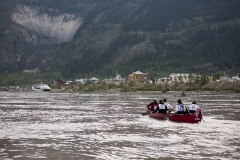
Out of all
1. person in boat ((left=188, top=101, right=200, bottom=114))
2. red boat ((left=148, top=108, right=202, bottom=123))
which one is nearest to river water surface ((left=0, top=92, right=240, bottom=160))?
red boat ((left=148, top=108, right=202, bottom=123))

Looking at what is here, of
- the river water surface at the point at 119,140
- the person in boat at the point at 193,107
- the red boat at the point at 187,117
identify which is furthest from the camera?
the person in boat at the point at 193,107

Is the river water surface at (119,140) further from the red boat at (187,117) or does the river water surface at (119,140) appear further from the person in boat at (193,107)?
the person in boat at (193,107)

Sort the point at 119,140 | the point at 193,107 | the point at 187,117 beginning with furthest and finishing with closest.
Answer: the point at 193,107 < the point at 187,117 < the point at 119,140

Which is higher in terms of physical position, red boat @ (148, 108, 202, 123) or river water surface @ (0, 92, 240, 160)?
red boat @ (148, 108, 202, 123)

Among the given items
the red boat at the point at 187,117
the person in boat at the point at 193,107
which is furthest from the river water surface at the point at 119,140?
the person in boat at the point at 193,107

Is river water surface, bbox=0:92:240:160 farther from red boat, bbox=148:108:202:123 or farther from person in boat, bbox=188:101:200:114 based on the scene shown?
person in boat, bbox=188:101:200:114

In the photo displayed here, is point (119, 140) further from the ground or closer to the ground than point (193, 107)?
closer to the ground

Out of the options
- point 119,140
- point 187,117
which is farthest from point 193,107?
point 119,140

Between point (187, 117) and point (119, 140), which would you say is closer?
point (119, 140)

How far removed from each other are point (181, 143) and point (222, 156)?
17.6ft

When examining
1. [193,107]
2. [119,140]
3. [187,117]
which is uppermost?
[193,107]

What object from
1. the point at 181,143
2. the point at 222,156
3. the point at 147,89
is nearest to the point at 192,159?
the point at 222,156

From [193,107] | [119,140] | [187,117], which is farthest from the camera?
[193,107]

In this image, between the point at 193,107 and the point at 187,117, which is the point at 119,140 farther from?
the point at 193,107
